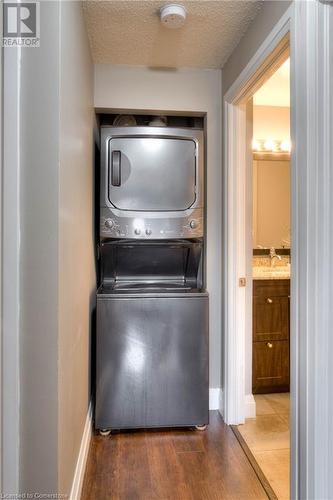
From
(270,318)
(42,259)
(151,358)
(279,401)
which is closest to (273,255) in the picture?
(270,318)

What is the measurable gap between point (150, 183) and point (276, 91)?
1684 mm

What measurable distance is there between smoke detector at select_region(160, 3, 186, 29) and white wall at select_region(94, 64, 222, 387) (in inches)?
25.1

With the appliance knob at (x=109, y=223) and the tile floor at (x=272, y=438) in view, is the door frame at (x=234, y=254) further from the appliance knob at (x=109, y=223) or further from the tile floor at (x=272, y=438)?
the appliance knob at (x=109, y=223)

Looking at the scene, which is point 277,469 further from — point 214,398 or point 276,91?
point 276,91

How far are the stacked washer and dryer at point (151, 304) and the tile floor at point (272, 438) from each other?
1.22 ft

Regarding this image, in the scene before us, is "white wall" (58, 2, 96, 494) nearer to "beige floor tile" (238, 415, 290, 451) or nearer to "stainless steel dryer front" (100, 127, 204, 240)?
"stainless steel dryer front" (100, 127, 204, 240)

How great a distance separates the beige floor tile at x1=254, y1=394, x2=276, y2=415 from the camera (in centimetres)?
268

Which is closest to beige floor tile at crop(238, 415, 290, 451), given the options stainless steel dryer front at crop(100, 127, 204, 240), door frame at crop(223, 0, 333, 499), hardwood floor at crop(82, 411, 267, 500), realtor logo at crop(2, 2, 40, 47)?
hardwood floor at crop(82, 411, 267, 500)

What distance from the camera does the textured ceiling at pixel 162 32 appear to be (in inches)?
73.4

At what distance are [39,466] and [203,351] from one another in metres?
1.30

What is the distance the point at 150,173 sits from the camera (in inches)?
93.4

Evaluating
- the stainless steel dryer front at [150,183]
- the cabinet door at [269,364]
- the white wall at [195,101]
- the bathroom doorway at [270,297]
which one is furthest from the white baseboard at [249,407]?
the stainless steel dryer front at [150,183]

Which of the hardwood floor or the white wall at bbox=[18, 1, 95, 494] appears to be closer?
the white wall at bbox=[18, 1, 95, 494]

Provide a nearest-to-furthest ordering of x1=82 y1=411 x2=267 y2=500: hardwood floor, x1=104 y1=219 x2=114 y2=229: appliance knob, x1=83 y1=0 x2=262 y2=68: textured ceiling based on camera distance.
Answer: x1=82 y1=411 x2=267 y2=500: hardwood floor
x1=83 y1=0 x2=262 y2=68: textured ceiling
x1=104 y1=219 x2=114 y2=229: appliance knob
